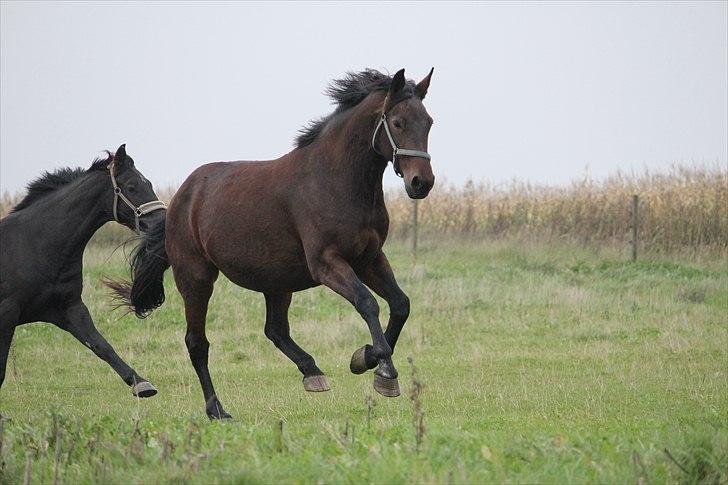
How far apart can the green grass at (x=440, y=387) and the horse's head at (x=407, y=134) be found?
5.11 ft

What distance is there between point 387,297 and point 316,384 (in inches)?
45.0

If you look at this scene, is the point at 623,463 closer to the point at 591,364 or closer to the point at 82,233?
the point at 82,233

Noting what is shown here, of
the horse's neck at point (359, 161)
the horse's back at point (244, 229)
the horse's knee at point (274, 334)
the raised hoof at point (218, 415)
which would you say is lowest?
the raised hoof at point (218, 415)

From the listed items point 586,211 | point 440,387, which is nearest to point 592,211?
point 586,211

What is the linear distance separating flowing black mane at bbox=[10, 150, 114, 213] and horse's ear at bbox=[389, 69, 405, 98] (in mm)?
3430

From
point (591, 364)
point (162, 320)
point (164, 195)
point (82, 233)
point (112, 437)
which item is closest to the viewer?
point (112, 437)

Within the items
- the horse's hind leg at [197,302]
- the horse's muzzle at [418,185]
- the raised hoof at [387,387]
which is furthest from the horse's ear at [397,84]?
the horse's hind leg at [197,302]

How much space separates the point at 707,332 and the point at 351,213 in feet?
26.5

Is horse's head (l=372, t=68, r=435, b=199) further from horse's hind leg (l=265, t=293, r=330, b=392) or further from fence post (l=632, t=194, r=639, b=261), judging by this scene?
fence post (l=632, t=194, r=639, b=261)

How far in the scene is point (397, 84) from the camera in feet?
26.2

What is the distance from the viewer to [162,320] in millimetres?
16562

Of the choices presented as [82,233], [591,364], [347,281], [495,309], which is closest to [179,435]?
[347,281]

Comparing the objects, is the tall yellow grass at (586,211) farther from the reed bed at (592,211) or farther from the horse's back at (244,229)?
the horse's back at (244,229)

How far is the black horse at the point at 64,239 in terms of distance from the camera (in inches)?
364
